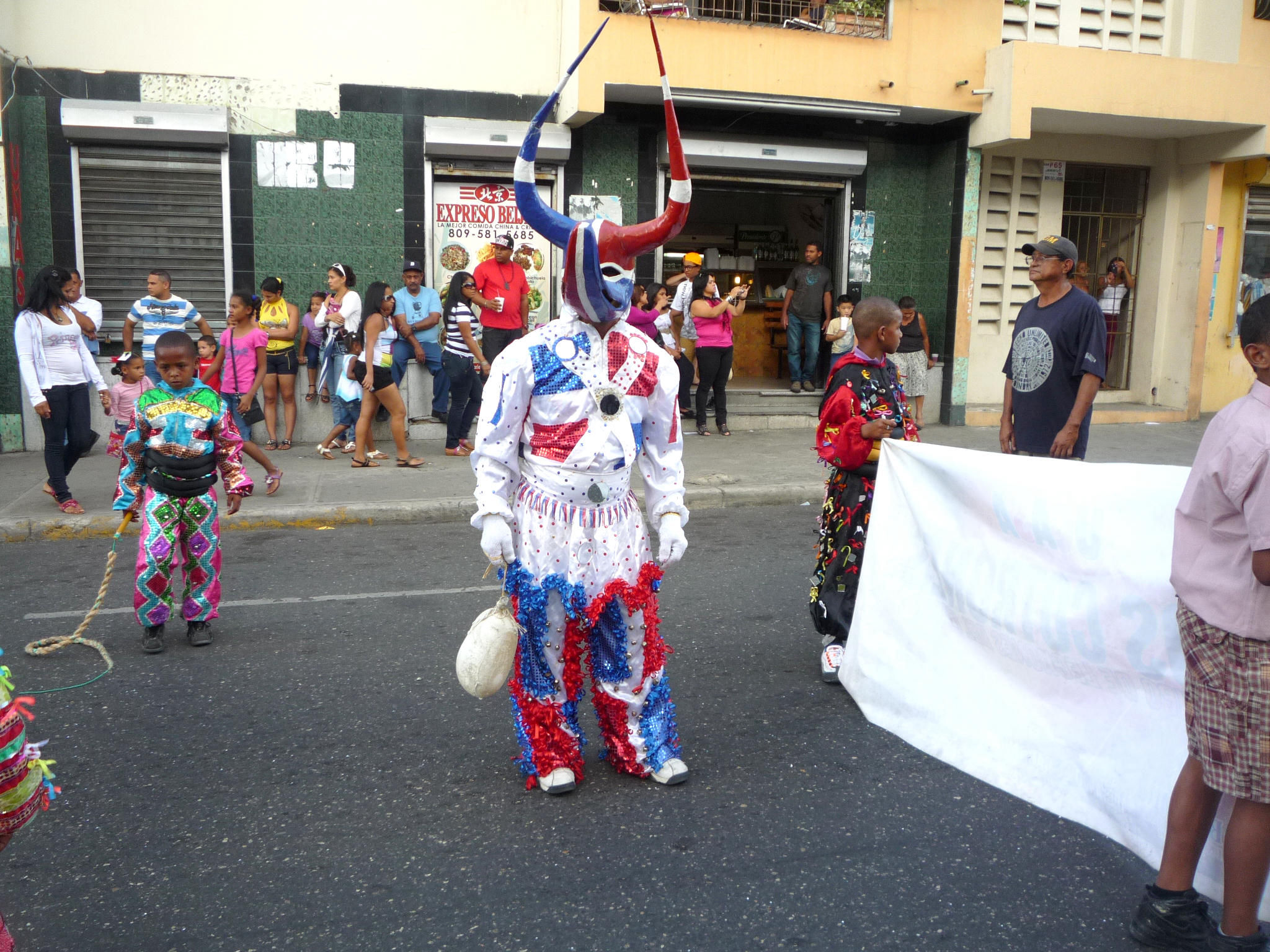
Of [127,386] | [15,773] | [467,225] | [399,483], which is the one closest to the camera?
[15,773]

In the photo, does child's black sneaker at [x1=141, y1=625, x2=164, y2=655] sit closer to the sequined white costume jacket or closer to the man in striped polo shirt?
the sequined white costume jacket

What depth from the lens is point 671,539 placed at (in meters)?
3.72

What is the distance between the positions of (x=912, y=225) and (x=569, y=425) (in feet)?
36.9

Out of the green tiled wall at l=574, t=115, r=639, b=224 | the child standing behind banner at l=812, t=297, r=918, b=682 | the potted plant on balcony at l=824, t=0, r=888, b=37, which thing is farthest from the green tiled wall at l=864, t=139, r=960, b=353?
the child standing behind banner at l=812, t=297, r=918, b=682

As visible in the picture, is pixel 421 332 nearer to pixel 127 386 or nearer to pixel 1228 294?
pixel 127 386

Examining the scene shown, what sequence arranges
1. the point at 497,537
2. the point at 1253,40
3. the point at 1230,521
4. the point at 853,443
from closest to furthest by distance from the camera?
the point at 1230,521, the point at 497,537, the point at 853,443, the point at 1253,40

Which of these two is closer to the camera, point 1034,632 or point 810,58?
point 1034,632

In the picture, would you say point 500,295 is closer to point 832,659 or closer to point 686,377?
point 686,377

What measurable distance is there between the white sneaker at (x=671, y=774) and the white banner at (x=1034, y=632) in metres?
0.87

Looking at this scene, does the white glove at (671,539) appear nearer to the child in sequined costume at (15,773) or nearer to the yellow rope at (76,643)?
the child in sequined costume at (15,773)

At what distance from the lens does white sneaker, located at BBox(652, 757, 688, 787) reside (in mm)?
3828

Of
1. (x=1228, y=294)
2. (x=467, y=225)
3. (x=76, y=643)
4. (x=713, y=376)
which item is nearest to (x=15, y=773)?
(x=76, y=643)

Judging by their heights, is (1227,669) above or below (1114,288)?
below

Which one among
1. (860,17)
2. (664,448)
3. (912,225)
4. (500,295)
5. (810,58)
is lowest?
(664,448)
